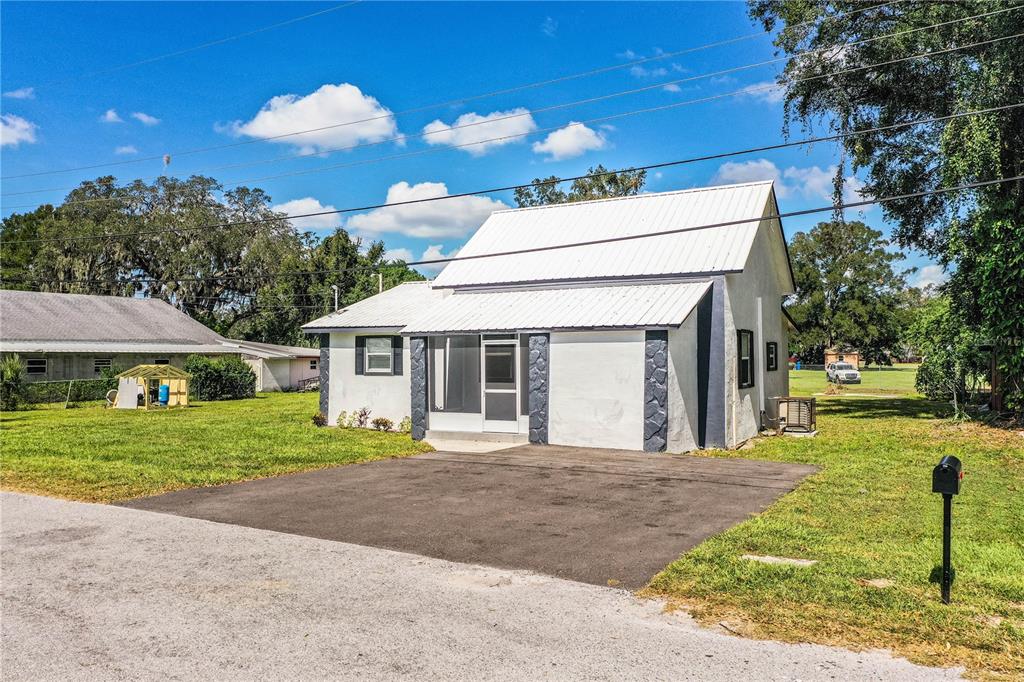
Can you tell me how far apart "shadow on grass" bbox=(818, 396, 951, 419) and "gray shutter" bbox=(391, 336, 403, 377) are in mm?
15526

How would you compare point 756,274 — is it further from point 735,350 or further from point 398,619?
point 398,619

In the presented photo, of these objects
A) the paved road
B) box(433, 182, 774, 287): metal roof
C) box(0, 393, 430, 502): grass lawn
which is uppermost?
box(433, 182, 774, 287): metal roof

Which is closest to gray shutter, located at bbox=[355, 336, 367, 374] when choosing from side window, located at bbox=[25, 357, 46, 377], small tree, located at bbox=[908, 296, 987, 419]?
small tree, located at bbox=[908, 296, 987, 419]

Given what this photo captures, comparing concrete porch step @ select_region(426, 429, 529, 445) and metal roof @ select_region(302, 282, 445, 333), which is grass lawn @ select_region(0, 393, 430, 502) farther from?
metal roof @ select_region(302, 282, 445, 333)

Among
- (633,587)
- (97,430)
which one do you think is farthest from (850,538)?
(97,430)

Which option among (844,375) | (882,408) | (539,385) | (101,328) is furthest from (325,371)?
(844,375)

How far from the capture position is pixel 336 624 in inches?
218

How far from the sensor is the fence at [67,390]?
104ft

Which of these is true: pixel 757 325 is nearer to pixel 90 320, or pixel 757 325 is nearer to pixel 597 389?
pixel 597 389

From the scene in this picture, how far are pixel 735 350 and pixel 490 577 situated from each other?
40.2 feet

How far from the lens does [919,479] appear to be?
12070 mm

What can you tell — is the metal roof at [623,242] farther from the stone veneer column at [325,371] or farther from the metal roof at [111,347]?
the metal roof at [111,347]

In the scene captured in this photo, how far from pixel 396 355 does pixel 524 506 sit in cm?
1129

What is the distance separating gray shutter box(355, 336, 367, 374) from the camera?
69.5 ft
